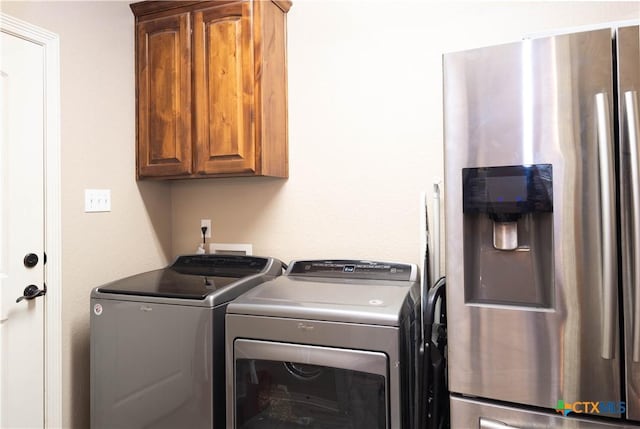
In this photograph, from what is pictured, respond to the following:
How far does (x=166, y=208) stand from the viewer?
2.41 metres

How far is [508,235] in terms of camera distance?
3.76ft

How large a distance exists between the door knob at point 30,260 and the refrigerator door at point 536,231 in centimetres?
171

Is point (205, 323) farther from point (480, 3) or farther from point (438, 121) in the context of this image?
point (480, 3)

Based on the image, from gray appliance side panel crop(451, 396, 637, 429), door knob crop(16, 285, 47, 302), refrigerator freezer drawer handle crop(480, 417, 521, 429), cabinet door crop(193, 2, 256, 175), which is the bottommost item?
refrigerator freezer drawer handle crop(480, 417, 521, 429)

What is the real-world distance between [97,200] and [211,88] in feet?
2.61

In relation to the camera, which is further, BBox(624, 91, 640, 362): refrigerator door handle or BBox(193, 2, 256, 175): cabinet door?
BBox(193, 2, 256, 175): cabinet door

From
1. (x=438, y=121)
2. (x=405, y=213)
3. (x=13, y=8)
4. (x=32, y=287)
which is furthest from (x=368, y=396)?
(x=13, y=8)

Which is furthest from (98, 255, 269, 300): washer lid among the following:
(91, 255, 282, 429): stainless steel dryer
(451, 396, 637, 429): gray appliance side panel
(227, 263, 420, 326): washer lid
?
(451, 396, 637, 429): gray appliance side panel

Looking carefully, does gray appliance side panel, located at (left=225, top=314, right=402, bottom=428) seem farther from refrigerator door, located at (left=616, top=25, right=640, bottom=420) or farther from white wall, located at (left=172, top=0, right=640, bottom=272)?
white wall, located at (left=172, top=0, right=640, bottom=272)

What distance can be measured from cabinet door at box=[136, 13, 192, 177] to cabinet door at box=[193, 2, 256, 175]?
7cm

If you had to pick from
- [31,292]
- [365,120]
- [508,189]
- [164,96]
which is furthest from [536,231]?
[31,292]

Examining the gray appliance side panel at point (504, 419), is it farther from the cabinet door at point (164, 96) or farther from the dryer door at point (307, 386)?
the cabinet door at point (164, 96)

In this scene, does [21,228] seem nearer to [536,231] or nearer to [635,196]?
[536,231]

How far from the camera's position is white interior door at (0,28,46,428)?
63.7 inches
